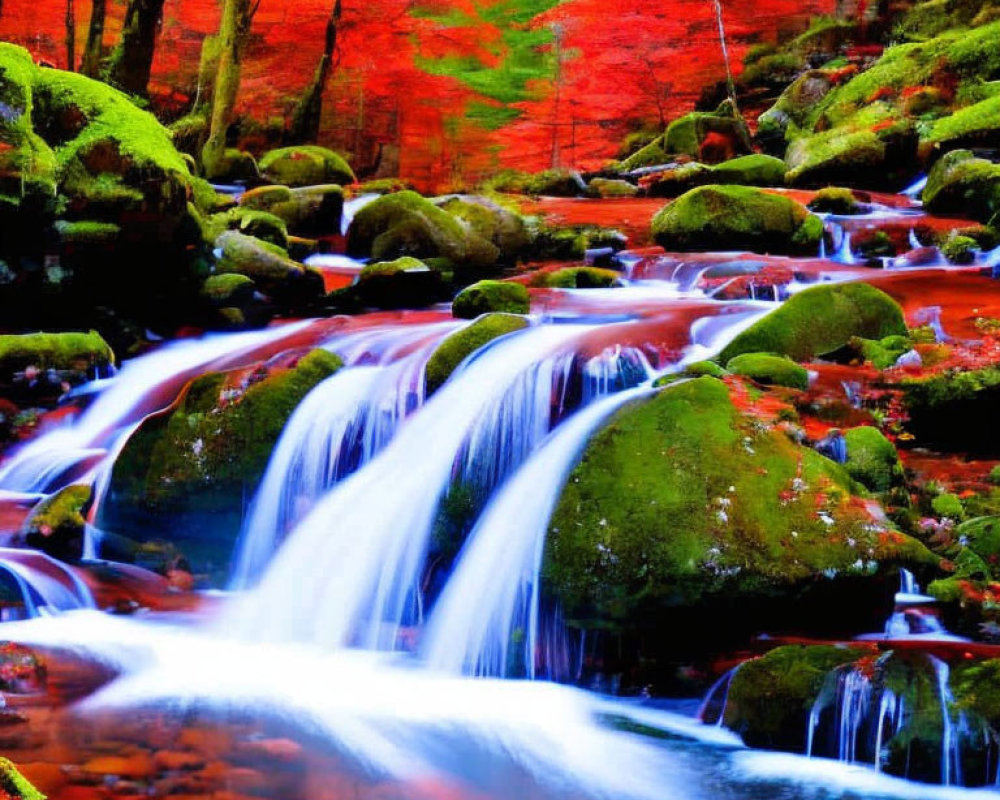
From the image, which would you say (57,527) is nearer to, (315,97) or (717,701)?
(717,701)

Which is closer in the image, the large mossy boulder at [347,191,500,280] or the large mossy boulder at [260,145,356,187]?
the large mossy boulder at [347,191,500,280]

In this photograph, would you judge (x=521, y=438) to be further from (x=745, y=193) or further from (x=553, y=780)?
(x=745, y=193)

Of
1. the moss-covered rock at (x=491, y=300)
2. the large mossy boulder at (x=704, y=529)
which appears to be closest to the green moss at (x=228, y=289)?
the moss-covered rock at (x=491, y=300)

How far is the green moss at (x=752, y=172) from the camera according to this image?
53.0 ft

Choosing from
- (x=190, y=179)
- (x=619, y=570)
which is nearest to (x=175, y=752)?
(x=619, y=570)

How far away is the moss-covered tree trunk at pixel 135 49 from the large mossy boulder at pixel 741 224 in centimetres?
837

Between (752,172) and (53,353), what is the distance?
1107cm

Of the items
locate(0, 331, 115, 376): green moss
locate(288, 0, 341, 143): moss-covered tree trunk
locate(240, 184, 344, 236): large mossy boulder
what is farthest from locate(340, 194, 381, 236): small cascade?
locate(0, 331, 115, 376): green moss

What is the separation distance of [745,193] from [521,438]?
7.05 metres

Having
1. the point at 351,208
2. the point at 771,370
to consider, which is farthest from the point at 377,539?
the point at 351,208

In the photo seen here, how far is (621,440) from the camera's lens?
5.71 meters

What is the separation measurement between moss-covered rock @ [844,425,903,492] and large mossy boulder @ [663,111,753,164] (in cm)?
1317

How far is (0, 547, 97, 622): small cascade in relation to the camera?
20.0 feet

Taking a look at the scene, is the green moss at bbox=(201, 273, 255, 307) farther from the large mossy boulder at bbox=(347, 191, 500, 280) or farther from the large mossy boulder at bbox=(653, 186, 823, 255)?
the large mossy boulder at bbox=(653, 186, 823, 255)
